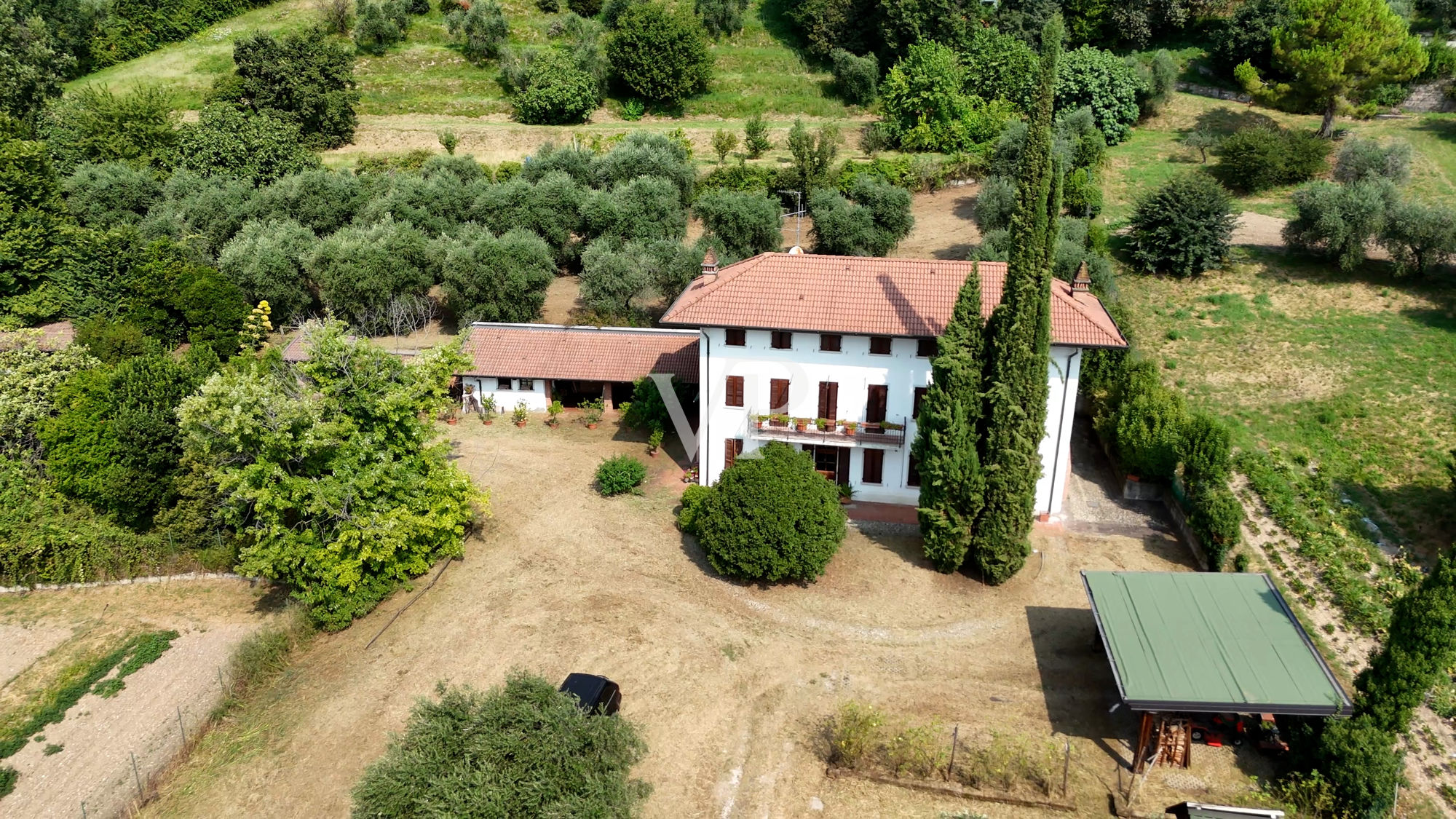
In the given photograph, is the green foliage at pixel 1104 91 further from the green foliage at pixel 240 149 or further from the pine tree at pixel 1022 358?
the green foliage at pixel 240 149

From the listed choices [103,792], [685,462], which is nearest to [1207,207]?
[685,462]

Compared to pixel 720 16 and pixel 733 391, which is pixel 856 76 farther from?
pixel 733 391

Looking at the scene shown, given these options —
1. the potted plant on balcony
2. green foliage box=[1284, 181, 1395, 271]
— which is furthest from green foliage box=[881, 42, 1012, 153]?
the potted plant on balcony

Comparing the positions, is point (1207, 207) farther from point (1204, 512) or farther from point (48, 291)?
point (48, 291)

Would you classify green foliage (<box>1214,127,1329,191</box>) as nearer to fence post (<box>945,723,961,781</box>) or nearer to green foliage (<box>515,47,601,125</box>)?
fence post (<box>945,723,961,781</box>)

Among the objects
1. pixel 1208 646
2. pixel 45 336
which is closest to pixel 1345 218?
pixel 1208 646

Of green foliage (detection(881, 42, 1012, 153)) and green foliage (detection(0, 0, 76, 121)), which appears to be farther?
green foliage (detection(881, 42, 1012, 153))

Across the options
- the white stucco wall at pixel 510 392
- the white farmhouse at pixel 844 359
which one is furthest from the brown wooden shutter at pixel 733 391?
the white stucco wall at pixel 510 392
